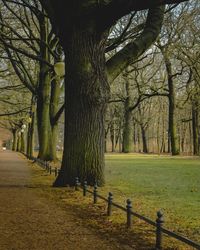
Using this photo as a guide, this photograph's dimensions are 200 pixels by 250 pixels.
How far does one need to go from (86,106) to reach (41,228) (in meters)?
7.19

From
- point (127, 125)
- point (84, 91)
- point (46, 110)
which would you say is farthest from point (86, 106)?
point (127, 125)

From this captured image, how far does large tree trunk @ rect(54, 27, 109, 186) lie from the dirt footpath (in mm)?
2470

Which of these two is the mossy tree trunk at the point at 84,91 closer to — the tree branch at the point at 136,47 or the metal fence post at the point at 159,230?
the tree branch at the point at 136,47

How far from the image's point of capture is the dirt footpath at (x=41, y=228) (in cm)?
805

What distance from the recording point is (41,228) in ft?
31.3

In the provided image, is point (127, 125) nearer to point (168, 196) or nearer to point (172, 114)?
point (172, 114)

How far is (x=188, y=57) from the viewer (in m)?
34.7

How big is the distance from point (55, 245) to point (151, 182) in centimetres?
1120

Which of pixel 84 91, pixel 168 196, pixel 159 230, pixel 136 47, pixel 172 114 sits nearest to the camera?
pixel 159 230

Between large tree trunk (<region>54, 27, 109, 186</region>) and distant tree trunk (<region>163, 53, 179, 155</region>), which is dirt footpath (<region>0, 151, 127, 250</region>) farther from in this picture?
distant tree trunk (<region>163, 53, 179, 155</region>)

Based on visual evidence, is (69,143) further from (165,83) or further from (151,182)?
(165,83)

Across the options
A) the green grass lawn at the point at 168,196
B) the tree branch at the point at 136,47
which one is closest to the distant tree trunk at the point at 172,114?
the green grass lawn at the point at 168,196

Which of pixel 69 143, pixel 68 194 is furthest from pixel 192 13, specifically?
pixel 68 194

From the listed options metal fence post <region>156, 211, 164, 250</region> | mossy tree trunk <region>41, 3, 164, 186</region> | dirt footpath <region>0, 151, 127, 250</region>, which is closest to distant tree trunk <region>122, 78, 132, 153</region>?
mossy tree trunk <region>41, 3, 164, 186</region>
